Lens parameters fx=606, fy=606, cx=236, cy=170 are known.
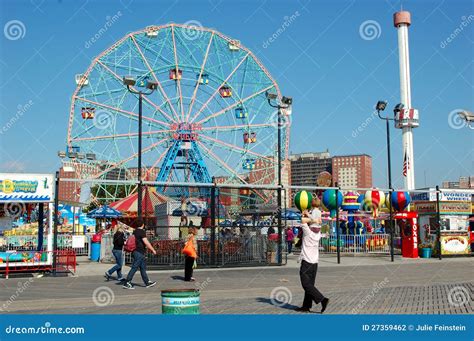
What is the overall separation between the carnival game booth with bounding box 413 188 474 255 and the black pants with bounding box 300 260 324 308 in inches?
738

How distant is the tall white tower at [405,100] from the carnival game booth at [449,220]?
5330 centimetres

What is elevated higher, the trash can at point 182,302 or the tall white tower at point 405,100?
the tall white tower at point 405,100

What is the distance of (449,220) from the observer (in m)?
28.2

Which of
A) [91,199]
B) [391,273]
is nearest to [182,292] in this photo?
[391,273]

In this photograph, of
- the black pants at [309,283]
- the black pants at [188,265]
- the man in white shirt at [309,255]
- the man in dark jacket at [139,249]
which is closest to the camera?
the black pants at [309,283]

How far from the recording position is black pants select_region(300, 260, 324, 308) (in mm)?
10086

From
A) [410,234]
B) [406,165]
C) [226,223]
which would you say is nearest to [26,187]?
[226,223]

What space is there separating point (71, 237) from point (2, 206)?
8739mm

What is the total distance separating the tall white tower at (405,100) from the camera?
8175cm

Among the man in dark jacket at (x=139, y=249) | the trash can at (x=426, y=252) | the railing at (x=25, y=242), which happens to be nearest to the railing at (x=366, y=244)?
the trash can at (x=426, y=252)

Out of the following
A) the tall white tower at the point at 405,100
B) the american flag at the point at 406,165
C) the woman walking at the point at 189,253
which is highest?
the tall white tower at the point at 405,100

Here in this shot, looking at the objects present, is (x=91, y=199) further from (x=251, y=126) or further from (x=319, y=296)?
(x=319, y=296)

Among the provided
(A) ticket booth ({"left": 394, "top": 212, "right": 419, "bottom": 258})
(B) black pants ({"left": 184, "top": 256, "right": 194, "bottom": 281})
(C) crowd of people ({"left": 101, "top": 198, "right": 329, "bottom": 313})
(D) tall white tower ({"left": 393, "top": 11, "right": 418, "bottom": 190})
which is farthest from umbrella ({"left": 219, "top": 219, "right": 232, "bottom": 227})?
(D) tall white tower ({"left": 393, "top": 11, "right": 418, "bottom": 190})

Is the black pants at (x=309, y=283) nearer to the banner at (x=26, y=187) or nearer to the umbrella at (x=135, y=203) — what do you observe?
the banner at (x=26, y=187)
